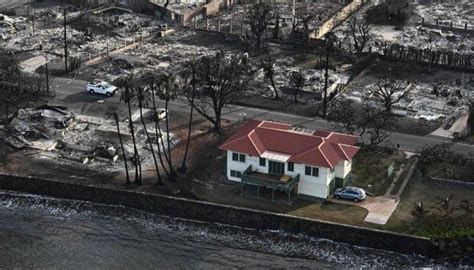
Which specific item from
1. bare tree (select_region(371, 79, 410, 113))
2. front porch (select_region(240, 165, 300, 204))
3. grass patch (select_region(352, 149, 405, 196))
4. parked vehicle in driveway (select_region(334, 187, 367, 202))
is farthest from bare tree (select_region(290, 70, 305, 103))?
parked vehicle in driveway (select_region(334, 187, 367, 202))

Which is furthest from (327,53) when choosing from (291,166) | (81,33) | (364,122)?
(81,33)

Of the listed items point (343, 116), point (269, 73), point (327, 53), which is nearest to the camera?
point (343, 116)

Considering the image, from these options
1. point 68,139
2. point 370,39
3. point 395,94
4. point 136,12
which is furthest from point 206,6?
point 68,139

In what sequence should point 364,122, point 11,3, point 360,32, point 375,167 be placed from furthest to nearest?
point 11,3 < point 360,32 < point 364,122 < point 375,167

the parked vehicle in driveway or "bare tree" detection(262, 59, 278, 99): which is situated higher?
"bare tree" detection(262, 59, 278, 99)

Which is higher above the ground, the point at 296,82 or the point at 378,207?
the point at 296,82

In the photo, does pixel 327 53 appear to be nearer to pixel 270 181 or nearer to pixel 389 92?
pixel 389 92

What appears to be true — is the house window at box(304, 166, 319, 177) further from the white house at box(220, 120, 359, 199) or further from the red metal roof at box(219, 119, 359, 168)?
the red metal roof at box(219, 119, 359, 168)
